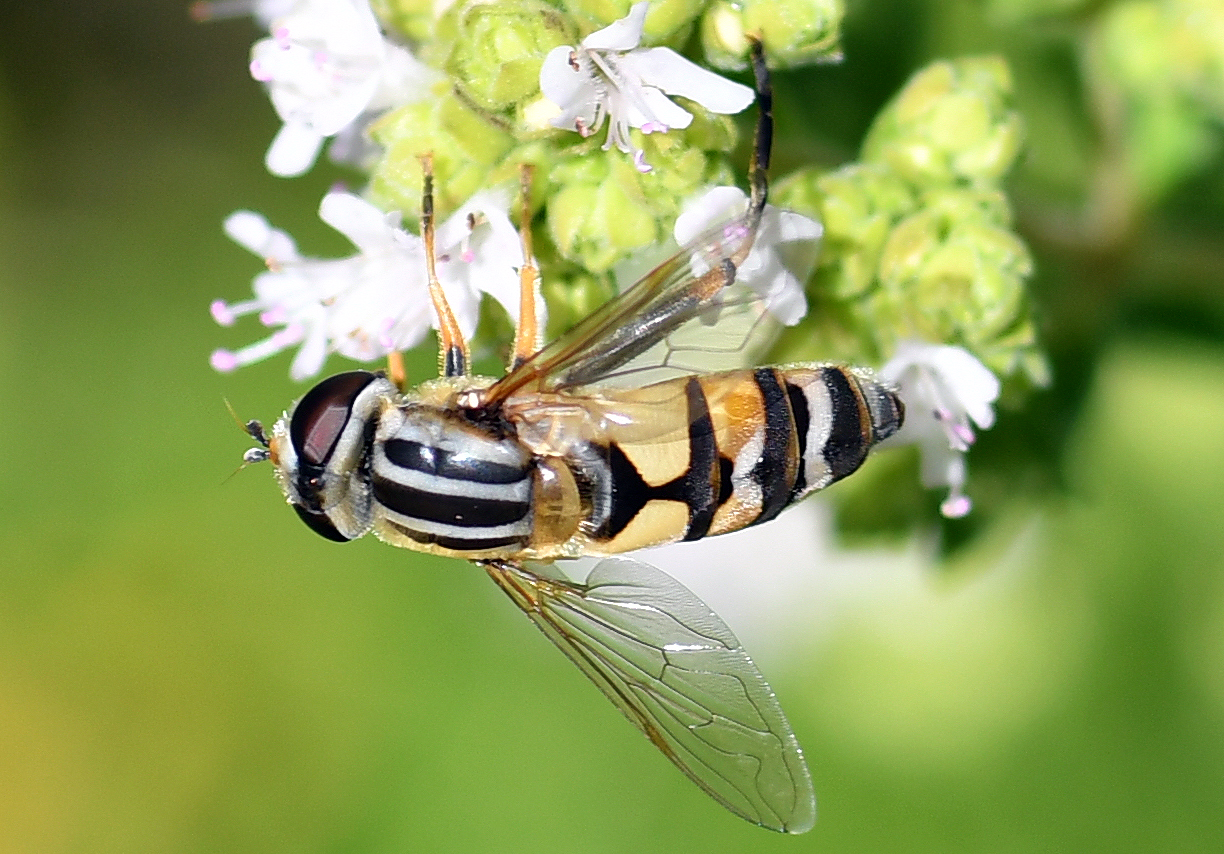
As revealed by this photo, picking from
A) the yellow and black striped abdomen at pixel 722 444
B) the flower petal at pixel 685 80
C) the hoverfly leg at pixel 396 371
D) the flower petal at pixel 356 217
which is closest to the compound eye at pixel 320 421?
the hoverfly leg at pixel 396 371

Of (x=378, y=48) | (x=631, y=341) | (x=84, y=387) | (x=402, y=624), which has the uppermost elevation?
(x=378, y=48)

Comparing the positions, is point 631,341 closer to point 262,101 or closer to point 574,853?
point 574,853

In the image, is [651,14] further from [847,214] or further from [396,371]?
[396,371]

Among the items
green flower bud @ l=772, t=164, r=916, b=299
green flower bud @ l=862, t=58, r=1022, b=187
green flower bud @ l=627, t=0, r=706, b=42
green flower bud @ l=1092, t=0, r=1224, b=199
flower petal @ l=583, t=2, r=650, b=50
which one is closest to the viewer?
flower petal @ l=583, t=2, r=650, b=50

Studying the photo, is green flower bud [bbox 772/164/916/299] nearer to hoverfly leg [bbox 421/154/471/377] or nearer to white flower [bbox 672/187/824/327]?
white flower [bbox 672/187/824/327]

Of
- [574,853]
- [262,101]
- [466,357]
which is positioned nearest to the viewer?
[466,357]

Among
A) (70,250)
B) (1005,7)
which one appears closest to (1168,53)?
(1005,7)

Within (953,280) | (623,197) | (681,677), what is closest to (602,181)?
(623,197)

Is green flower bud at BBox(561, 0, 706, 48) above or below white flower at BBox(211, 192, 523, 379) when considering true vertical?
above

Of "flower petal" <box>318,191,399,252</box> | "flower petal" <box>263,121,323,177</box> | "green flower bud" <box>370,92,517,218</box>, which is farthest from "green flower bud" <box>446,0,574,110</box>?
"flower petal" <box>263,121,323,177</box>
